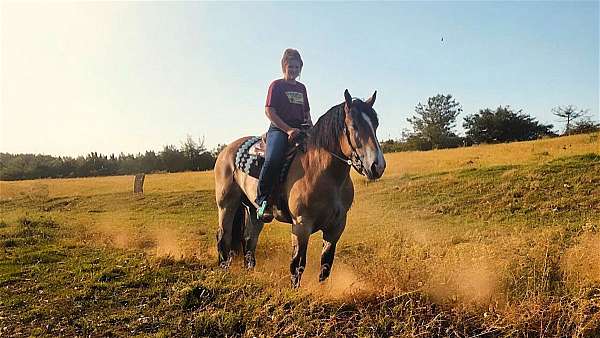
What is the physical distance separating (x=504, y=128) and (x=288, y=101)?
5007 centimetres

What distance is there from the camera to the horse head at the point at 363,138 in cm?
443

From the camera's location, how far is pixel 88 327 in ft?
15.8

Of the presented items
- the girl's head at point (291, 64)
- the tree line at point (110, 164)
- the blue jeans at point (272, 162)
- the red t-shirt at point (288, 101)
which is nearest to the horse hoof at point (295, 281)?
the blue jeans at point (272, 162)

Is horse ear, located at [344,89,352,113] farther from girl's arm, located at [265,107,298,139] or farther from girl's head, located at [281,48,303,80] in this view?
girl's head, located at [281,48,303,80]

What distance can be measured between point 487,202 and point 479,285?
30.4 ft

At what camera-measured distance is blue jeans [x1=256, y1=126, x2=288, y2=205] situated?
540cm

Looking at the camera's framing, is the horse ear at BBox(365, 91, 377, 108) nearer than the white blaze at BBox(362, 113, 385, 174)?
No

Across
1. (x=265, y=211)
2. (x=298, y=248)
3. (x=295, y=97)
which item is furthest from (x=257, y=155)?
(x=298, y=248)

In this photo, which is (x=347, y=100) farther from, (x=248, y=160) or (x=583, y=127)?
(x=583, y=127)

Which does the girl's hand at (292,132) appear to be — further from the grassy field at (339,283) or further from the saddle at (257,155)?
the grassy field at (339,283)

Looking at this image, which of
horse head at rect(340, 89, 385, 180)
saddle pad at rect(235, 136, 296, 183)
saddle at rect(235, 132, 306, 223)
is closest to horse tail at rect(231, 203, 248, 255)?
saddle at rect(235, 132, 306, 223)

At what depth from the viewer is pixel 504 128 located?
49.7 m

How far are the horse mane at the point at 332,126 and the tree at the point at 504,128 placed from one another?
156ft

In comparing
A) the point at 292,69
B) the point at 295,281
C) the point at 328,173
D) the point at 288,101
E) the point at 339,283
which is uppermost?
the point at 292,69
